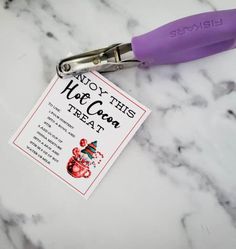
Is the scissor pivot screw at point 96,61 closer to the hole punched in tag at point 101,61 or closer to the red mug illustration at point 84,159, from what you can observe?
the hole punched in tag at point 101,61

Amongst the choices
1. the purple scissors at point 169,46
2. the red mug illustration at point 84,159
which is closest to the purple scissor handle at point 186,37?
the purple scissors at point 169,46

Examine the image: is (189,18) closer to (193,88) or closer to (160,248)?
(193,88)

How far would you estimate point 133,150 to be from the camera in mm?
545

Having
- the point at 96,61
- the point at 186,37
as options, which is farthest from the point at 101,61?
the point at 186,37

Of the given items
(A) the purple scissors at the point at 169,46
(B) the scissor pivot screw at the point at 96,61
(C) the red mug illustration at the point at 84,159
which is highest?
(A) the purple scissors at the point at 169,46

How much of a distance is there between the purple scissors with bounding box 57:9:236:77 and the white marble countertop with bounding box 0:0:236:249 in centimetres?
2

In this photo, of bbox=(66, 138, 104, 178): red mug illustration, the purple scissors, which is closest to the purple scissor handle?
the purple scissors

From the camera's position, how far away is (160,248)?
0.55 metres

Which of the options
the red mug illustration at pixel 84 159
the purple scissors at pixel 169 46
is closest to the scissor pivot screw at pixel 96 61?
the purple scissors at pixel 169 46

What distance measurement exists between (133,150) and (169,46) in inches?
5.7

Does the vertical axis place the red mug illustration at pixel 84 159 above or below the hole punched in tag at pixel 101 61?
below

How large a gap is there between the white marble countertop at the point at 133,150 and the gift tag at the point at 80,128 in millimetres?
12

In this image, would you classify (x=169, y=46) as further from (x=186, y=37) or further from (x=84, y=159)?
(x=84, y=159)

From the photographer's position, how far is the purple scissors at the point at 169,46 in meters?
0.48
